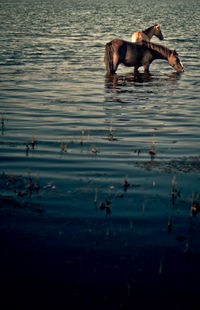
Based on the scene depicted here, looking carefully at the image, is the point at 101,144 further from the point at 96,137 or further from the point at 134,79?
the point at 134,79

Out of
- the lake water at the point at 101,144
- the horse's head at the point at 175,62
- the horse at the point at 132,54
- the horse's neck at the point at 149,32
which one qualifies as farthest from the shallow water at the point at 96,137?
the horse's neck at the point at 149,32

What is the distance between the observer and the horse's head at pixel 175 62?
1927 centimetres

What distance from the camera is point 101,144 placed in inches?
360

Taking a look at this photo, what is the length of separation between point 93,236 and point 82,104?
27.7 ft

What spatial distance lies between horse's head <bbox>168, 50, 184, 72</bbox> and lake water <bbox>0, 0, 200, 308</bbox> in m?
0.37

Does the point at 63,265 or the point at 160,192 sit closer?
the point at 63,265

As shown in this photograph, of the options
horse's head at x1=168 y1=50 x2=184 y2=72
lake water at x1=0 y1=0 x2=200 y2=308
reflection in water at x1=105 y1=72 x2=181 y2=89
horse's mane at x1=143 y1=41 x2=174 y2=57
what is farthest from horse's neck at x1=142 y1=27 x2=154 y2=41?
reflection in water at x1=105 y1=72 x2=181 y2=89

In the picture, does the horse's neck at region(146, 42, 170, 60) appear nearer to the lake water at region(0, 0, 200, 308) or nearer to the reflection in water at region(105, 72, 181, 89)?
the lake water at region(0, 0, 200, 308)

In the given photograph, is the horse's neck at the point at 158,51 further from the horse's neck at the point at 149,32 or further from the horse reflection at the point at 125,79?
the horse's neck at the point at 149,32

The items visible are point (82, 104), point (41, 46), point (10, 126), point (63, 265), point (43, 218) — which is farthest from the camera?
point (41, 46)

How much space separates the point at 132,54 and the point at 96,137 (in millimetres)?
9465

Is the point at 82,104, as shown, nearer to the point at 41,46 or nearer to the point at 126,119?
the point at 126,119

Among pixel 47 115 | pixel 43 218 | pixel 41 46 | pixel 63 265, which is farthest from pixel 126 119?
pixel 41 46

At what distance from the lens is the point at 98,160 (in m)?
8.05
